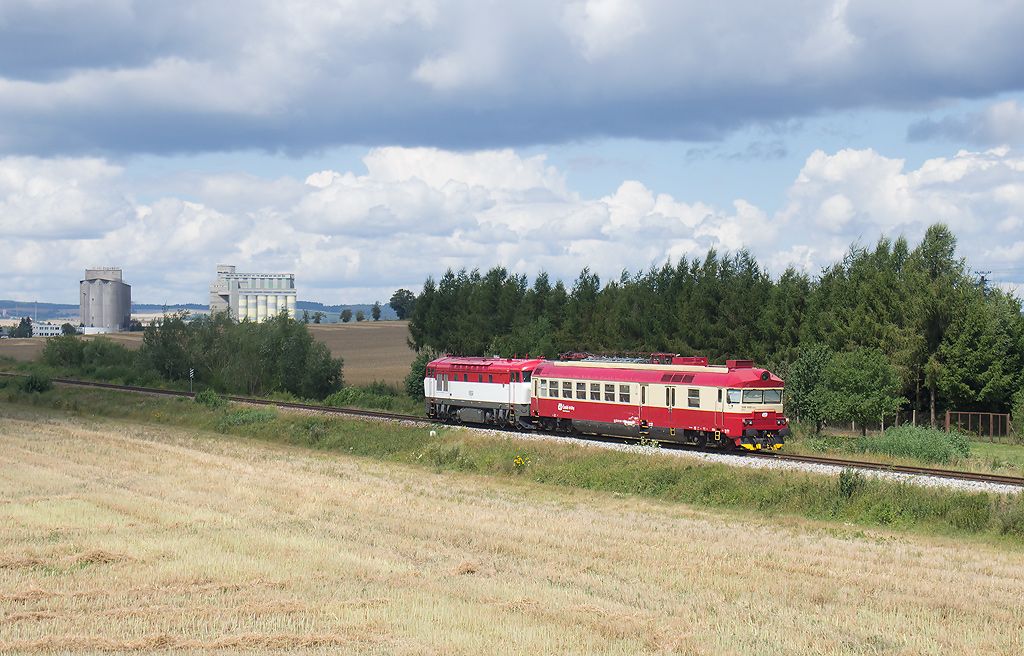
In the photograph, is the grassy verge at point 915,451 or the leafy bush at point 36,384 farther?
the leafy bush at point 36,384

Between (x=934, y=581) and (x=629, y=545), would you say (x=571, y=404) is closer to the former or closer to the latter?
(x=629, y=545)

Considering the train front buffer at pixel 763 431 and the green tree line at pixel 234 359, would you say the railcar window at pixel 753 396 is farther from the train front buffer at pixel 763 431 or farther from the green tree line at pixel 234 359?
the green tree line at pixel 234 359

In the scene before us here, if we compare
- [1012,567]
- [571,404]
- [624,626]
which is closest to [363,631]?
[624,626]

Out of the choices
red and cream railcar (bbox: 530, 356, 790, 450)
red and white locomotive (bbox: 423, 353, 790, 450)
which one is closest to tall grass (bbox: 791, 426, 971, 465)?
→ red and white locomotive (bbox: 423, 353, 790, 450)

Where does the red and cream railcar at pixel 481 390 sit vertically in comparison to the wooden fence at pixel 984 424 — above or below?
above

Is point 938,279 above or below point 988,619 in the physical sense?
above

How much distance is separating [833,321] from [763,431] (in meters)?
28.7

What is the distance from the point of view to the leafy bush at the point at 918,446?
137 feet

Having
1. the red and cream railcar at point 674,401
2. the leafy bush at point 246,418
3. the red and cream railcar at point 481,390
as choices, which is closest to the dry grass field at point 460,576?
the red and cream railcar at point 674,401

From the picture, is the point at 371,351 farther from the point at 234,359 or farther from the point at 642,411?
the point at 642,411

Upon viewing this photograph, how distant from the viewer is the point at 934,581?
22.5m

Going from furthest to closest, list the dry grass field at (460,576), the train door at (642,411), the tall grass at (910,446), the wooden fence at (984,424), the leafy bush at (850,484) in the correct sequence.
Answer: the wooden fence at (984,424), the train door at (642,411), the tall grass at (910,446), the leafy bush at (850,484), the dry grass field at (460,576)

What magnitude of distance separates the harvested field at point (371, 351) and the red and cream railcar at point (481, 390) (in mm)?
48187

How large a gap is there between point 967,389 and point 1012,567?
41941 millimetres
